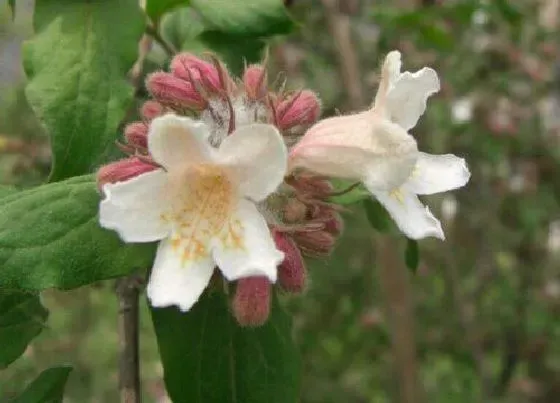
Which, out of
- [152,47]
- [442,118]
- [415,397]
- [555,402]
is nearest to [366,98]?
[442,118]

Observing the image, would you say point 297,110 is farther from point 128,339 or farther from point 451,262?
point 451,262

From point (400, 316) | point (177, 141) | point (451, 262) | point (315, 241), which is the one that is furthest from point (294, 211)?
point (451, 262)

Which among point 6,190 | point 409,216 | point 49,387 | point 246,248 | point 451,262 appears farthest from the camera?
point 451,262

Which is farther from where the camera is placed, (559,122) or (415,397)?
(559,122)

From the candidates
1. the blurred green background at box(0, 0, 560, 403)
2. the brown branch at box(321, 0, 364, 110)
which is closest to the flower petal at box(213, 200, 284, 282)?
the brown branch at box(321, 0, 364, 110)

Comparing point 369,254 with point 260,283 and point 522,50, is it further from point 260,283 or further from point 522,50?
point 260,283

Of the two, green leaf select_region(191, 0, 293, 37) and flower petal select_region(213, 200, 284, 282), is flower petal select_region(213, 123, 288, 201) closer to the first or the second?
flower petal select_region(213, 200, 284, 282)
